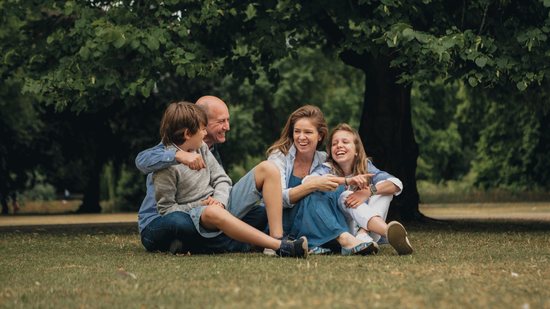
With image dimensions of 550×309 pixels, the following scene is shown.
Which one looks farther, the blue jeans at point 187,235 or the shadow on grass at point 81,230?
the shadow on grass at point 81,230

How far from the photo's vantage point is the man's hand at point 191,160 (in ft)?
28.9

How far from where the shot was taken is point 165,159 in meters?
8.94

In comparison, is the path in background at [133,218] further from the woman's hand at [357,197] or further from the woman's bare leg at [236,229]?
the woman's hand at [357,197]

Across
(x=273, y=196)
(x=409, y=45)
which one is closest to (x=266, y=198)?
(x=273, y=196)

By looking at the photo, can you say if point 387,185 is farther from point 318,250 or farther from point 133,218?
point 133,218

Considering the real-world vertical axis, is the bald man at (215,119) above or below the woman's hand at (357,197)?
above

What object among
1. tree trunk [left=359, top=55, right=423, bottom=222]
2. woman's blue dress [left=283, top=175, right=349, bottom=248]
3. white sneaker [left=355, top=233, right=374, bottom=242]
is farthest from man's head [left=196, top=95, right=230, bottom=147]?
tree trunk [left=359, top=55, right=423, bottom=222]

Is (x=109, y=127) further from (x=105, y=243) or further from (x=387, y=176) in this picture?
(x=387, y=176)

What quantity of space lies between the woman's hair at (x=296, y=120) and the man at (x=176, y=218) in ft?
1.86

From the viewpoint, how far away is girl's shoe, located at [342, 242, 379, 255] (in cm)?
905

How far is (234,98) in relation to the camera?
48938mm

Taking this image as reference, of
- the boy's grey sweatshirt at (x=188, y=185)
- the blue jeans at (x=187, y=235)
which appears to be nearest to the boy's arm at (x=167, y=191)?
the boy's grey sweatshirt at (x=188, y=185)

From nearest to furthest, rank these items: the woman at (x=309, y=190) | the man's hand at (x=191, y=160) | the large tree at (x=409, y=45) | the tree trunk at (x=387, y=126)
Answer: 1. the man's hand at (x=191, y=160)
2. the woman at (x=309, y=190)
3. the large tree at (x=409, y=45)
4. the tree trunk at (x=387, y=126)

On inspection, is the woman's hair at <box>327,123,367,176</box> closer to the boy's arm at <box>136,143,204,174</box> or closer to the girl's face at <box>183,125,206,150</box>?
the girl's face at <box>183,125,206,150</box>
